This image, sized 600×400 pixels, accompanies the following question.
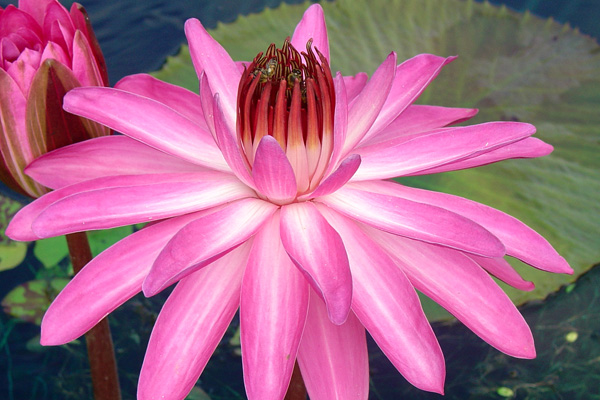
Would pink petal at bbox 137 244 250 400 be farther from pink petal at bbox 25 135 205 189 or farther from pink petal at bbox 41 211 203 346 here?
pink petal at bbox 25 135 205 189

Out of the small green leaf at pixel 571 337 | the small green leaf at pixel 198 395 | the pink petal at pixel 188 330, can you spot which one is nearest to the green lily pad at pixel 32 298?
the small green leaf at pixel 198 395

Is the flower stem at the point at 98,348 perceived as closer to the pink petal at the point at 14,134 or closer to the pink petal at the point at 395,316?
the pink petal at the point at 14,134

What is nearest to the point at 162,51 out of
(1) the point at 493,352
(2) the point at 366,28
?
(2) the point at 366,28

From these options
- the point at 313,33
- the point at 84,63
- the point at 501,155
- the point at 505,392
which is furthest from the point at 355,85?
the point at 505,392

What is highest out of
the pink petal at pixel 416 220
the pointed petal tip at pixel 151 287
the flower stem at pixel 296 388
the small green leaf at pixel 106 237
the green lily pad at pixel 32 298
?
the pointed petal tip at pixel 151 287

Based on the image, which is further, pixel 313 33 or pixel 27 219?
pixel 313 33

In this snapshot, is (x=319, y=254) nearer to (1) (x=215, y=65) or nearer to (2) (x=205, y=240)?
(2) (x=205, y=240)

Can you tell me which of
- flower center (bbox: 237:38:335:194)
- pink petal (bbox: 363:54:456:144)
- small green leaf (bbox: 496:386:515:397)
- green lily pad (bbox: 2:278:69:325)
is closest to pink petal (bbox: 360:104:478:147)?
pink petal (bbox: 363:54:456:144)
